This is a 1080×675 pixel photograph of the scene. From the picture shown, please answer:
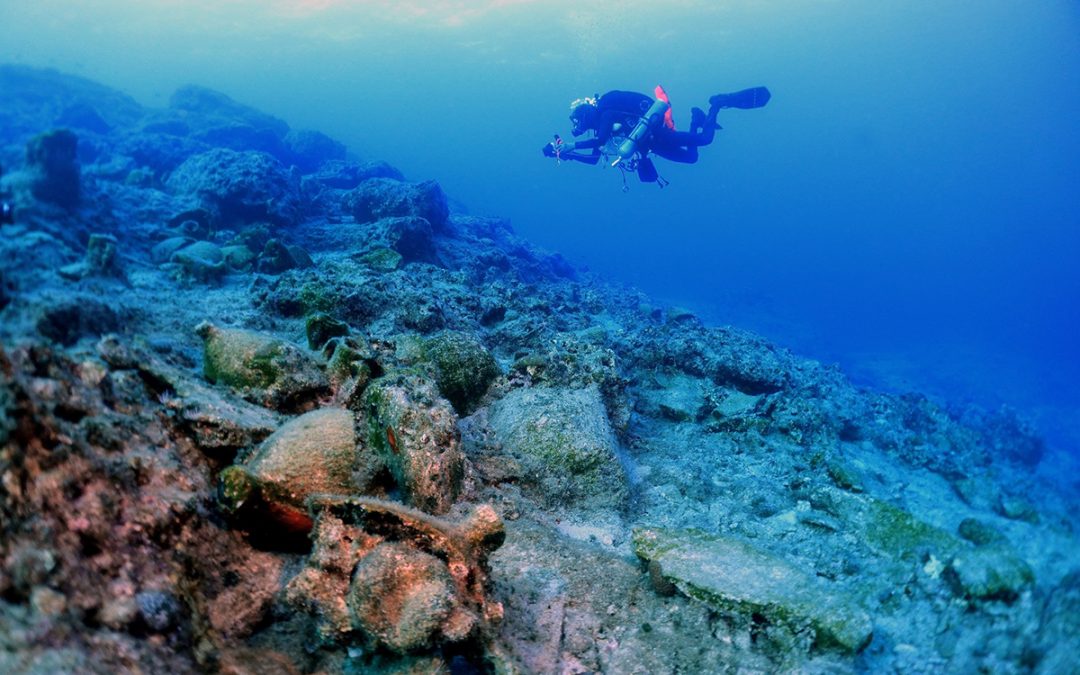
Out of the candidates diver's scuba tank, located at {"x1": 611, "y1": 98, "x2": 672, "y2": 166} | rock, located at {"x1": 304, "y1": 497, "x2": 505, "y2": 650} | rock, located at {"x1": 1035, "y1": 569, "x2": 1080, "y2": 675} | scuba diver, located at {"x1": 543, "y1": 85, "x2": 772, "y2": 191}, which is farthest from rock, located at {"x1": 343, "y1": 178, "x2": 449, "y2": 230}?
rock, located at {"x1": 1035, "y1": 569, "x2": 1080, "y2": 675}

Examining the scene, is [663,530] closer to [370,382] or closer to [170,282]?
[370,382]

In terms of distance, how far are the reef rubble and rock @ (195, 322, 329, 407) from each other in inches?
0.8

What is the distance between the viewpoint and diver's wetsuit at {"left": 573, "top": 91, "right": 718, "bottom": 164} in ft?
41.1

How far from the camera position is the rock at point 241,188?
12.4 m

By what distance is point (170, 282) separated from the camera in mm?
7855

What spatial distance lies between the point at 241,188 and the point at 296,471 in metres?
12.6

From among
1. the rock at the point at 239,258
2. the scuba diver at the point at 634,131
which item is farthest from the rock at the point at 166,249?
the scuba diver at the point at 634,131

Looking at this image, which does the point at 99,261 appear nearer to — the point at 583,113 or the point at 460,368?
the point at 460,368

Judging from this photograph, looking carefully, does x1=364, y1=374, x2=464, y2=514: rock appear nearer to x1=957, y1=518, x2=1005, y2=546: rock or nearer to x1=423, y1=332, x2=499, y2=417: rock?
x1=423, y1=332, x2=499, y2=417: rock

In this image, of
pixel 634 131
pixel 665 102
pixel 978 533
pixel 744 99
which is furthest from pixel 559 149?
pixel 978 533

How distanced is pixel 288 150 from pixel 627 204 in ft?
434

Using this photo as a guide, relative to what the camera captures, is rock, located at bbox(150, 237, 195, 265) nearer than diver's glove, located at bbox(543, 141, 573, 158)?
Yes

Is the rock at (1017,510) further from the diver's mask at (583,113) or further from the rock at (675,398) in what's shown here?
the diver's mask at (583,113)

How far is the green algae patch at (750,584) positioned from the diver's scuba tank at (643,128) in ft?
32.9
